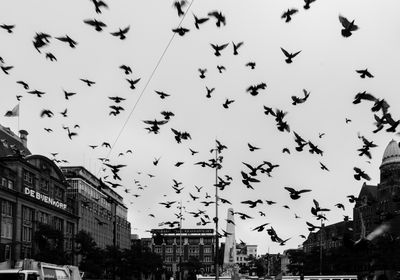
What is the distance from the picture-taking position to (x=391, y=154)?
400 ft

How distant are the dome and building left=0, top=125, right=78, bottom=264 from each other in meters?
67.0

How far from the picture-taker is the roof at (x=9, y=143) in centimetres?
7562

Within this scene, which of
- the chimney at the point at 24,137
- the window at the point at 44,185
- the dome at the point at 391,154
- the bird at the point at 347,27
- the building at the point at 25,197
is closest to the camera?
the bird at the point at 347,27

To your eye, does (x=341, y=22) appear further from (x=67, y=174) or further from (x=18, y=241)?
(x=67, y=174)

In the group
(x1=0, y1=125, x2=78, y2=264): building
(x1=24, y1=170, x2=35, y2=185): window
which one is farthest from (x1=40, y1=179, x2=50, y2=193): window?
(x1=24, y1=170, x2=35, y2=185): window

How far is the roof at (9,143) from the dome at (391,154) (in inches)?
2865

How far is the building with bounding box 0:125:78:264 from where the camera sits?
7031cm

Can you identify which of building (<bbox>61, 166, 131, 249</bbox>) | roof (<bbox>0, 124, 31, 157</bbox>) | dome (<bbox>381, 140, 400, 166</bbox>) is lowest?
building (<bbox>61, 166, 131, 249</bbox>)

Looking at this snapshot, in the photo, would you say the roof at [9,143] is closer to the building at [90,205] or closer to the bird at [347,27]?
the building at [90,205]

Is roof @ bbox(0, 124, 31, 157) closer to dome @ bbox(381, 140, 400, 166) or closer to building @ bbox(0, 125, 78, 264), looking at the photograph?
building @ bbox(0, 125, 78, 264)

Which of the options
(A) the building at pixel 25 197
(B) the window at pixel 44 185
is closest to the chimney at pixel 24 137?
(A) the building at pixel 25 197

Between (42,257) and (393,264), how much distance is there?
130 feet

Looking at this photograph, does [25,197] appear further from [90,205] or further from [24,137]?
[90,205]

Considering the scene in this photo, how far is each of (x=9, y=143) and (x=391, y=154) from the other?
77.7 metres
